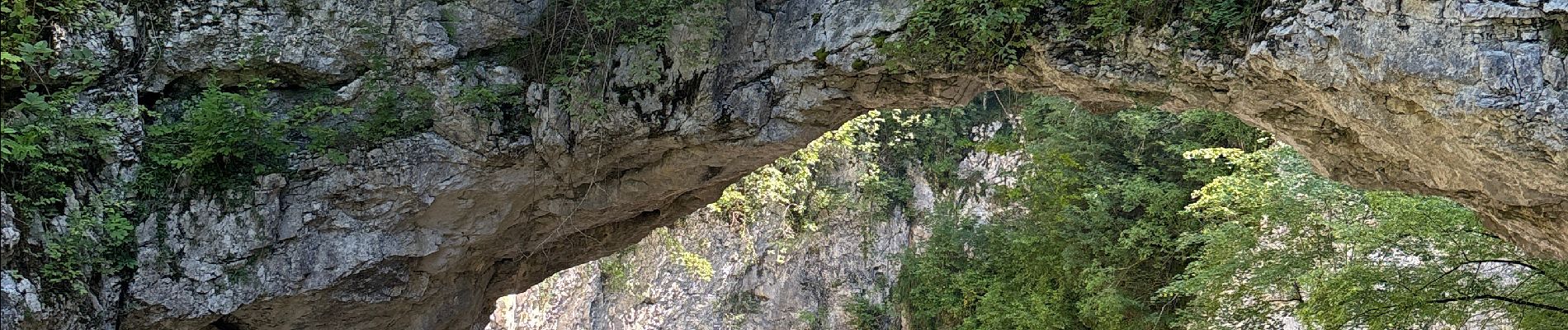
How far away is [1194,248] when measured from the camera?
1101 centimetres

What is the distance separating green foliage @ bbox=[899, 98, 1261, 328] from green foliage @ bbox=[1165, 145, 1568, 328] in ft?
1.41

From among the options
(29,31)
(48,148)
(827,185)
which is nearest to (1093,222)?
(827,185)

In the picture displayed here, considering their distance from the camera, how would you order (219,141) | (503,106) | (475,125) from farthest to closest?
(503,106), (475,125), (219,141)

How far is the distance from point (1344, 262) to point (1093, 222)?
10.0 feet

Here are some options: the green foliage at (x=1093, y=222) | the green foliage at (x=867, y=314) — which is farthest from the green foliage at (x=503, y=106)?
the green foliage at (x=867, y=314)

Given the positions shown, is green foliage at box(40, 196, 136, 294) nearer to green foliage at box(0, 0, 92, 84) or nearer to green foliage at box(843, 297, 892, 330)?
green foliage at box(0, 0, 92, 84)

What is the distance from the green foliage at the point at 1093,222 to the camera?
11109mm

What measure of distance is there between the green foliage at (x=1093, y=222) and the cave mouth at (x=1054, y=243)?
0.08ft

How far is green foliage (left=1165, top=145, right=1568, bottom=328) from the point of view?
7.48 meters

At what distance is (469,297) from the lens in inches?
365

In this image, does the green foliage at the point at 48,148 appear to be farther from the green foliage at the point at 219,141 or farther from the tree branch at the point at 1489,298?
the tree branch at the point at 1489,298

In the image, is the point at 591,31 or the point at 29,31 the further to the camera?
the point at 591,31

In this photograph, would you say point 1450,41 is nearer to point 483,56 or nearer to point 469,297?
point 483,56

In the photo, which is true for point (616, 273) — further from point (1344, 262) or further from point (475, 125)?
point (1344, 262)
